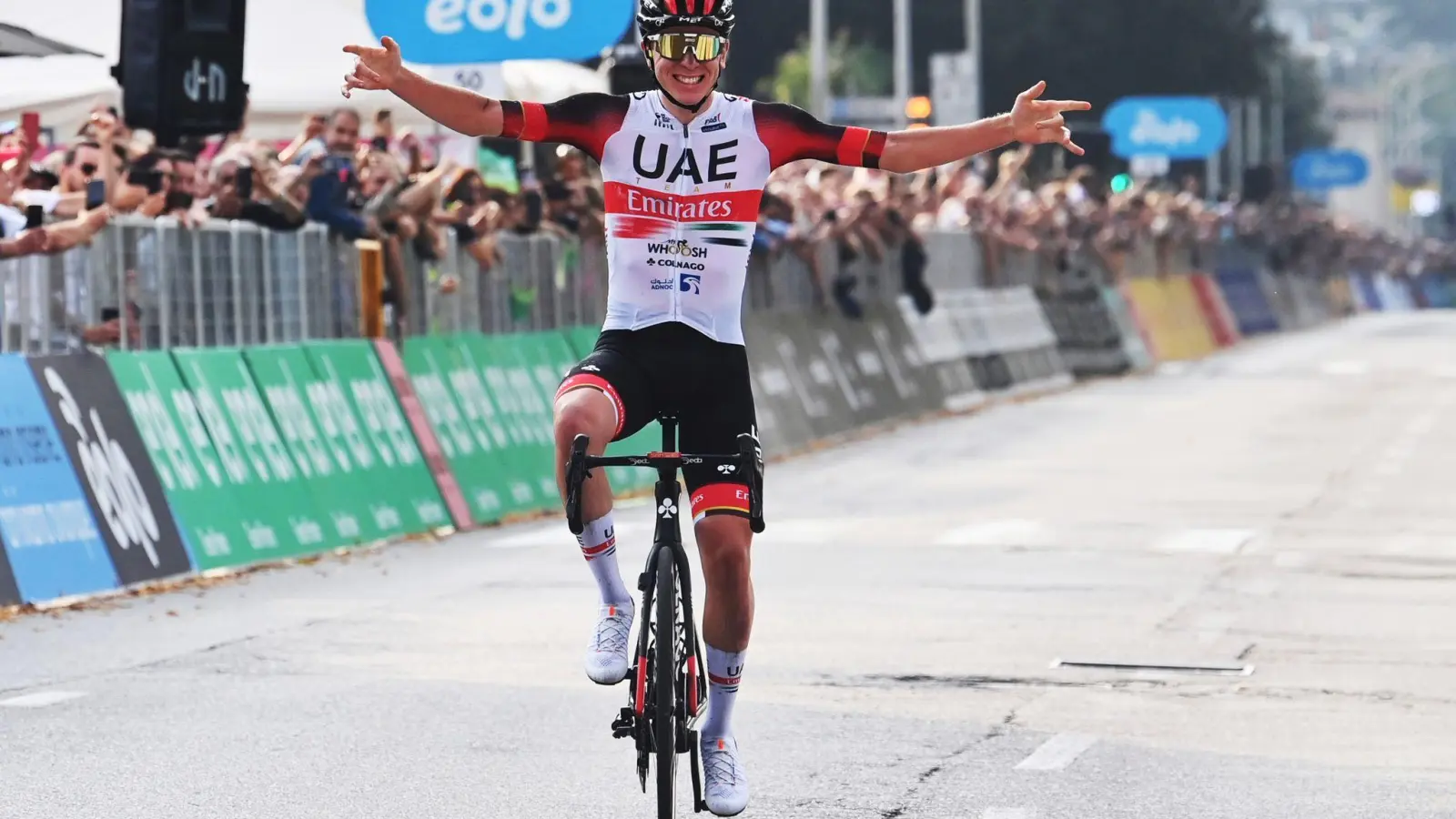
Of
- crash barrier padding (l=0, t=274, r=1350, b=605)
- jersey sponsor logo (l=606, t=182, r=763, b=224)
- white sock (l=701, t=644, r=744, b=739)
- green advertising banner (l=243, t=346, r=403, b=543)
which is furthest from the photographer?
green advertising banner (l=243, t=346, r=403, b=543)

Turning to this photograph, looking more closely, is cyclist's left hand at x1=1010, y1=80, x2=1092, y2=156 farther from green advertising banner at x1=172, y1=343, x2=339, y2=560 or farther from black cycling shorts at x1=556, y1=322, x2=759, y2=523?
green advertising banner at x1=172, y1=343, x2=339, y2=560

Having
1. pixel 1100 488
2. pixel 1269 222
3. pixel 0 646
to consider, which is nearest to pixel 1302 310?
pixel 1269 222

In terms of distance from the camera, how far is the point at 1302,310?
71188mm

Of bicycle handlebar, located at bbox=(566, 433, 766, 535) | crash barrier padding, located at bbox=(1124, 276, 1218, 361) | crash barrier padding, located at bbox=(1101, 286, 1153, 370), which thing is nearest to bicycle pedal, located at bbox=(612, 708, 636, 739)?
bicycle handlebar, located at bbox=(566, 433, 766, 535)

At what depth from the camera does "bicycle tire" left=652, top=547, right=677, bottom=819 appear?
7.52m

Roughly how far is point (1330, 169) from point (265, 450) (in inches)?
3609

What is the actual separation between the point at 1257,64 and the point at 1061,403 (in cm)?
5304

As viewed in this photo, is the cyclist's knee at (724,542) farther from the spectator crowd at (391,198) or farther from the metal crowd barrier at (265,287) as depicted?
the metal crowd barrier at (265,287)

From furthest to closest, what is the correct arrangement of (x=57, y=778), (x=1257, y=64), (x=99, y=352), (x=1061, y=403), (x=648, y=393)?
(x=1257, y=64)
(x=1061, y=403)
(x=99, y=352)
(x=57, y=778)
(x=648, y=393)

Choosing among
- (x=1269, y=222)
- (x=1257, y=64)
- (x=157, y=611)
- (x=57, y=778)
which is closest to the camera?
(x=57, y=778)

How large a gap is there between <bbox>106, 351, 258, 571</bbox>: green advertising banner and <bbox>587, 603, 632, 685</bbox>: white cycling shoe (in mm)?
7079

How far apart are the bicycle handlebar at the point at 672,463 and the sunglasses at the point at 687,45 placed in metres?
1.01

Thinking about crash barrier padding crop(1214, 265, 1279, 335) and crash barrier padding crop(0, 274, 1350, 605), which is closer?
crash barrier padding crop(0, 274, 1350, 605)

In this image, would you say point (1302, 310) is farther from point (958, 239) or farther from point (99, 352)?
point (99, 352)
